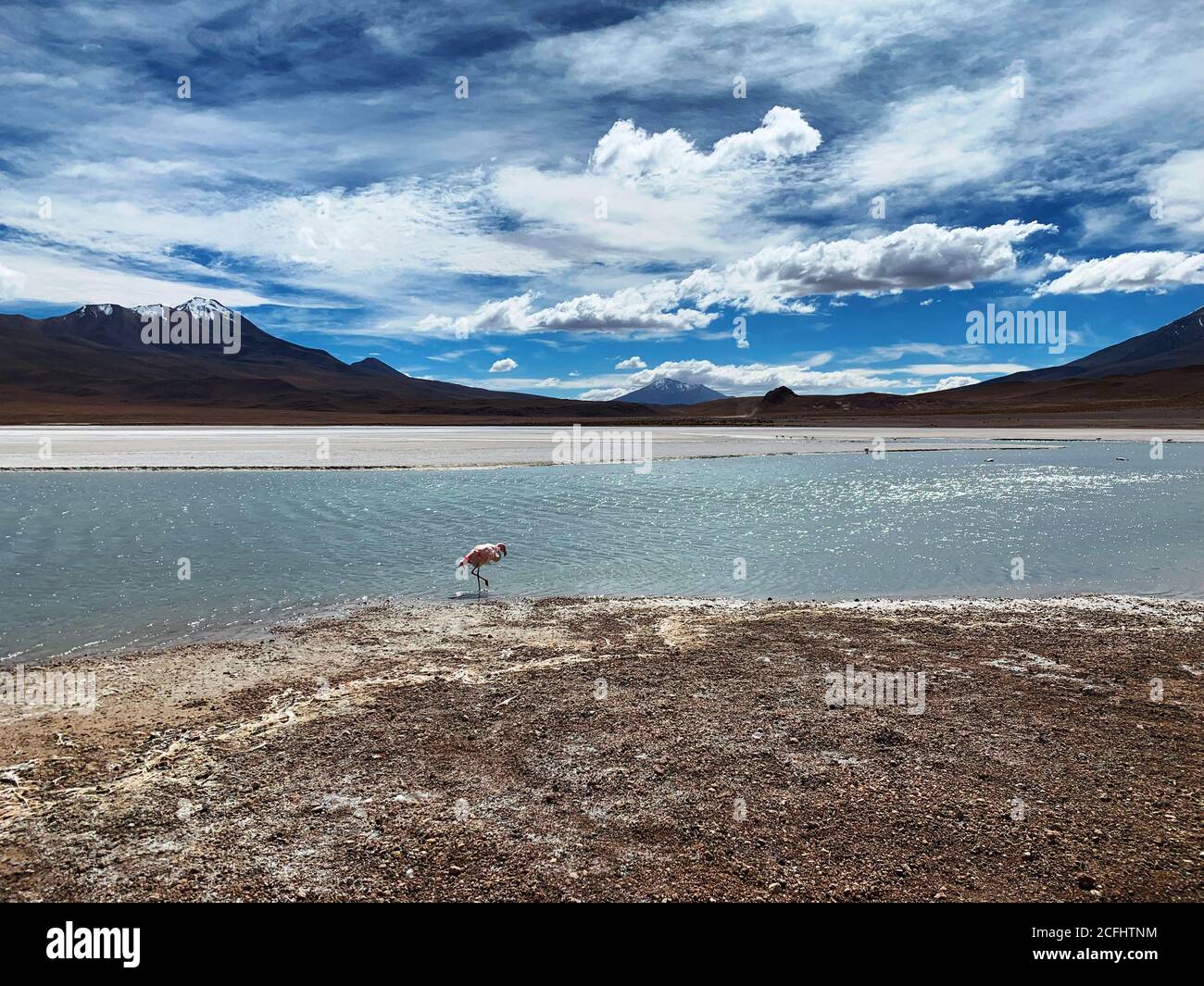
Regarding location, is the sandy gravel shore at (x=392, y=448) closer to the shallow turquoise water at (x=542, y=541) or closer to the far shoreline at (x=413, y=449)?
the far shoreline at (x=413, y=449)

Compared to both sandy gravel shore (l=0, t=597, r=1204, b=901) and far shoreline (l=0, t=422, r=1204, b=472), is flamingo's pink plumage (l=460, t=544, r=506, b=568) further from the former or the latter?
far shoreline (l=0, t=422, r=1204, b=472)

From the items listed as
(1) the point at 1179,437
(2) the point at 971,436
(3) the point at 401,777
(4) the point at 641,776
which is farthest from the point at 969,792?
(2) the point at 971,436

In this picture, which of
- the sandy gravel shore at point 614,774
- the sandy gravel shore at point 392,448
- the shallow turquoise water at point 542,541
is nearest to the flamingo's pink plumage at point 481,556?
the shallow turquoise water at point 542,541

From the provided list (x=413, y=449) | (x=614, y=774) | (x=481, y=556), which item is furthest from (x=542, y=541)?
(x=413, y=449)

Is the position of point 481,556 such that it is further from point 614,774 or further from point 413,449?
point 413,449

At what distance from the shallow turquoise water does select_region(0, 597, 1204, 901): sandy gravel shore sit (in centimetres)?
271

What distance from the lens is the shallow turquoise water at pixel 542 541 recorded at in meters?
10.6

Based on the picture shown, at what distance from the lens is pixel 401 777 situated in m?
4.96

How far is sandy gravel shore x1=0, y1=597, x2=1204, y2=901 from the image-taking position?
12.6ft

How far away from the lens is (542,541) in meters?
15.0

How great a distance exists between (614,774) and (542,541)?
400 inches

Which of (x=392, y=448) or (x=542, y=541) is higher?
(x=392, y=448)

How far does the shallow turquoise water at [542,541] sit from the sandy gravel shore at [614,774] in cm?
271
